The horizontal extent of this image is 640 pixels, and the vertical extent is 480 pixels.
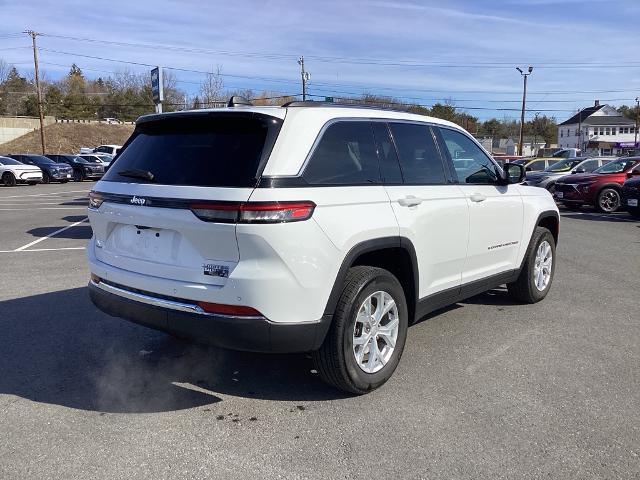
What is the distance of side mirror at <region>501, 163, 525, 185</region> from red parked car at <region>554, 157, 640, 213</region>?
40.2 feet

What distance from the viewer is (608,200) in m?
16.4

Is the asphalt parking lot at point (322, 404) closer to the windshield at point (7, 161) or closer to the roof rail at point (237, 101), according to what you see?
the roof rail at point (237, 101)

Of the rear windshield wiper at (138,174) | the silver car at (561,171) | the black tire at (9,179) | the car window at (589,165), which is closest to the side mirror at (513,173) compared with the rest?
the rear windshield wiper at (138,174)

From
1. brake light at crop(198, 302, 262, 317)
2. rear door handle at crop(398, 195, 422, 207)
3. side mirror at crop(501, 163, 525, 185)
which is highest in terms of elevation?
side mirror at crop(501, 163, 525, 185)

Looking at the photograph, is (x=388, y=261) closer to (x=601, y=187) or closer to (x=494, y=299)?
(x=494, y=299)

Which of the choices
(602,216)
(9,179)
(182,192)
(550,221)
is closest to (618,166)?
(602,216)

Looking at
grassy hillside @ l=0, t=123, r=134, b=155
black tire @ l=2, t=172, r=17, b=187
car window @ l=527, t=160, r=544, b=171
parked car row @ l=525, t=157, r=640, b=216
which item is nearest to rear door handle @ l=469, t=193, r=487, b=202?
parked car row @ l=525, t=157, r=640, b=216

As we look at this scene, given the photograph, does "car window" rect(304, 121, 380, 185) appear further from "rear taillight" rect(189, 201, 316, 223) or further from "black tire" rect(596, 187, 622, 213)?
"black tire" rect(596, 187, 622, 213)

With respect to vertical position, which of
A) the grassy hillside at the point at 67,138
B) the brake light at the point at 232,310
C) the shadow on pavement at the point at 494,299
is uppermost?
the grassy hillside at the point at 67,138

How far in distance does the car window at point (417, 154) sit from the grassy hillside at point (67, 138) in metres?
66.4

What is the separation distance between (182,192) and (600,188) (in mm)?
A: 15877

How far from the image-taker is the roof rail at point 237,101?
4.00 m

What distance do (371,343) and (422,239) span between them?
0.86m

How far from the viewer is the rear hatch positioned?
3215 mm
